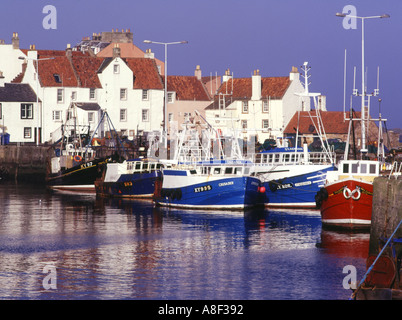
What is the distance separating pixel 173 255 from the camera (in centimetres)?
3528

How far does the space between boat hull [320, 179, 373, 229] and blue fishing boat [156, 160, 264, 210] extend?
8285 millimetres

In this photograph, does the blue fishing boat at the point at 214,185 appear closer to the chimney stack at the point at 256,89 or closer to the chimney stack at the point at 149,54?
the chimney stack at the point at 256,89

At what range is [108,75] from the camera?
10056cm

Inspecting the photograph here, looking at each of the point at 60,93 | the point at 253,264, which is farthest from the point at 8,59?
the point at 253,264

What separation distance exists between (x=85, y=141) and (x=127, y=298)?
59948 mm

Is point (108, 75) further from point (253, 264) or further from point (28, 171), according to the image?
point (253, 264)

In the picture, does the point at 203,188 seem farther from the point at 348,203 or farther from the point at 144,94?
the point at 144,94

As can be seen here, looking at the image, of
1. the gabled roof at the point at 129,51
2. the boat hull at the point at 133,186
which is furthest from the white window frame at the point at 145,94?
the boat hull at the point at 133,186

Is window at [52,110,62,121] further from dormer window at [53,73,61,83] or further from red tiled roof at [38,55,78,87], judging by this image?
dormer window at [53,73,61,83]

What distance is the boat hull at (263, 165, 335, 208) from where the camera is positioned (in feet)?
172

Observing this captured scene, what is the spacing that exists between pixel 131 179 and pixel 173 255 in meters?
28.1

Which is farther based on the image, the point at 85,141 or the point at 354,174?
the point at 85,141
